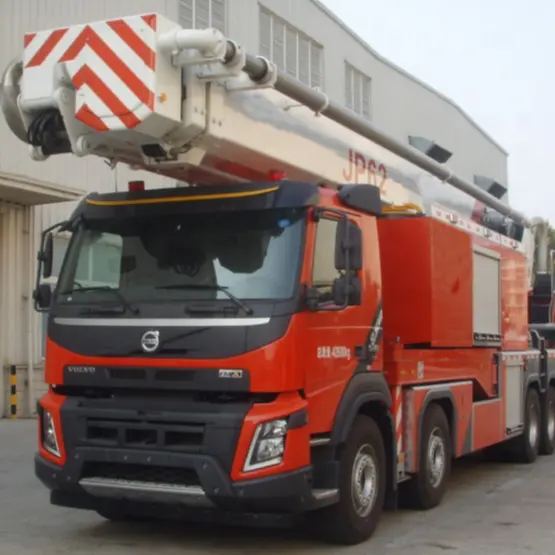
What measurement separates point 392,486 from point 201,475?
2.07 metres

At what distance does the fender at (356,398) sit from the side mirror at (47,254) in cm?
266

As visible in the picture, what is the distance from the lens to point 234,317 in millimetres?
6445

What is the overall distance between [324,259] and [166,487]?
203 centimetres

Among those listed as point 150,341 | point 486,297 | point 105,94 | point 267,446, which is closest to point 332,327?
point 267,446

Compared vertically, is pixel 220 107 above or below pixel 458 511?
above

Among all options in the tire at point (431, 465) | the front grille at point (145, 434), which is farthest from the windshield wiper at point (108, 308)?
the tire at point (431, 465)

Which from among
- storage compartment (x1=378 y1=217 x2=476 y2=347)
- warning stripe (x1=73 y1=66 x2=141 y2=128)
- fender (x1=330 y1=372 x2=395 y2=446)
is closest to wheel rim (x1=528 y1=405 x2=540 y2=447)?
storage compartment (x1=378 y1=217 x2=476 y2=347)

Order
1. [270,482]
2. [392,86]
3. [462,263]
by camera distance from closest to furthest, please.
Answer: [270,482] → [462,263] → [392,86]

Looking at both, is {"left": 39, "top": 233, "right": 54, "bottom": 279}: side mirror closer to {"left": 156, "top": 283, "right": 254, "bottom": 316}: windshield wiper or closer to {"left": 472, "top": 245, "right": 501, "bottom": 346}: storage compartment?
{"left": 156, "top": 283, "right": 254, "bottom": 316}: windshield wiper

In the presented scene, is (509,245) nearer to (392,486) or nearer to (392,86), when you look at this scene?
(392,486)

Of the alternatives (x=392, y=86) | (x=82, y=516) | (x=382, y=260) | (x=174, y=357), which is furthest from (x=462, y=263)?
(x=392, y=86)

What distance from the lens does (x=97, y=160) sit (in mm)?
17938

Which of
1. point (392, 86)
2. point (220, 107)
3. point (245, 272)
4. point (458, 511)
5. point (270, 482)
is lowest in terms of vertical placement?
point (458, 511)

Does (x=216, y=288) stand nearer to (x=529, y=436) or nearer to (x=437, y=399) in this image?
(x=437, y=399)
